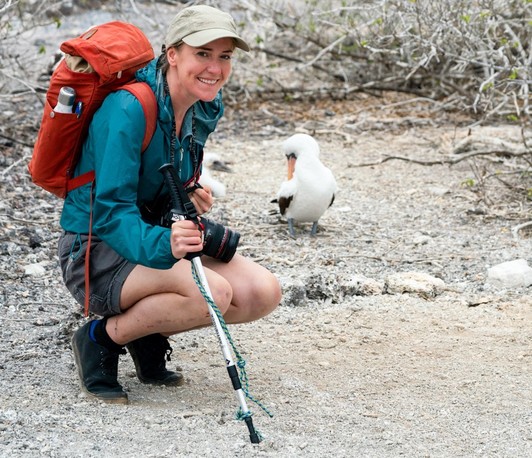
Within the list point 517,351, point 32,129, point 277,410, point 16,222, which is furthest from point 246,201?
point 277,410

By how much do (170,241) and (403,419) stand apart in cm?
109

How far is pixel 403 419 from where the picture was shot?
138 inches

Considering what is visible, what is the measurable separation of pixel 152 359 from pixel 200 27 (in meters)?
1.25

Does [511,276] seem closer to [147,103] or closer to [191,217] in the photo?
[191,217]

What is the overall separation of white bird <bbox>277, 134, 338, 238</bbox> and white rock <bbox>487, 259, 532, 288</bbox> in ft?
3.86

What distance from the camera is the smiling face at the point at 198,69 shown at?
325 centimetres

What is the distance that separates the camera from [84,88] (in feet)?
10.4

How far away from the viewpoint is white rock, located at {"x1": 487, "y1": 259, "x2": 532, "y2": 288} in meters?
5.07

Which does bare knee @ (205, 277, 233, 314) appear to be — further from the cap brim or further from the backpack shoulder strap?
the cap brim

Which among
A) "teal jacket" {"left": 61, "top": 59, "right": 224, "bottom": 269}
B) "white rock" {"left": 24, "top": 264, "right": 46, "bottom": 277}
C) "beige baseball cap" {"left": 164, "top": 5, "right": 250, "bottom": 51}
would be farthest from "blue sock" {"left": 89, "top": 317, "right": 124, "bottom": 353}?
"white rock" {"left": 24, "top": 264, "right": 46, "bottom": 277}

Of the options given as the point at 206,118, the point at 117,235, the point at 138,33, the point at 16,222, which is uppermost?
the point at 138,33

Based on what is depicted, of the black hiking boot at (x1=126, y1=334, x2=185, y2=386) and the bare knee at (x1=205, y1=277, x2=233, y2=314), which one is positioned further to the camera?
the black hiking boot at (x1=126, y1=334, x2=185, y2=386)

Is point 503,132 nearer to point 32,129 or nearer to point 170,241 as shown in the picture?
point 32,129

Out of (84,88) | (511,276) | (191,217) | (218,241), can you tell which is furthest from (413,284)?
(84,88)
